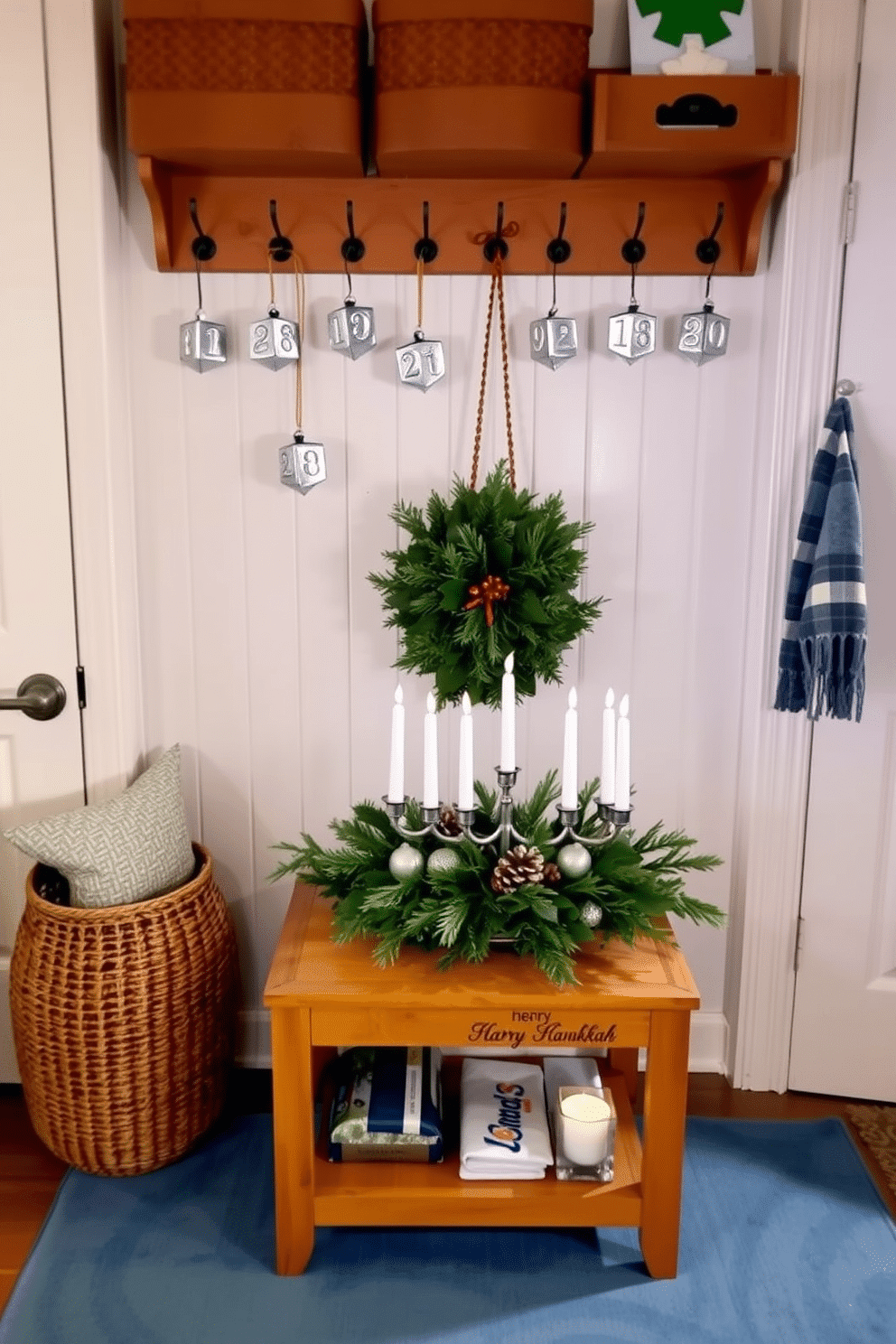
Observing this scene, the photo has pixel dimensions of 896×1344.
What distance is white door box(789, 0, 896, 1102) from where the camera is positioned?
1.88 meters

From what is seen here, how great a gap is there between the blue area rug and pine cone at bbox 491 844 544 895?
0.62 metres

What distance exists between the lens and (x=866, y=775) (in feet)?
6.77


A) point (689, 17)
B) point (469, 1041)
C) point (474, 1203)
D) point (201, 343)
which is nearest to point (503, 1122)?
point (474, 1203)

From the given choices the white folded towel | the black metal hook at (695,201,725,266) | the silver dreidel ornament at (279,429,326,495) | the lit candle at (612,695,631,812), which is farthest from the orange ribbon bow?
the white folded towel

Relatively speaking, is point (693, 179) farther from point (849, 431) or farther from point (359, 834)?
point (359, 834)

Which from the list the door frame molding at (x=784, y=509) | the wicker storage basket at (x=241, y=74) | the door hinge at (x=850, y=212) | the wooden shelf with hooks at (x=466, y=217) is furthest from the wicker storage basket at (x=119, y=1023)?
the door hinge at (x=850, y=212)

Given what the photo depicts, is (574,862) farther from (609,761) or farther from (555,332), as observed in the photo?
(555,332)

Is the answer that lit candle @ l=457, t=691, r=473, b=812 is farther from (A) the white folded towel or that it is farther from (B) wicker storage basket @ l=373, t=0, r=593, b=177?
(B) wicker storage basket @ l=373, t=0, r=593, b=177

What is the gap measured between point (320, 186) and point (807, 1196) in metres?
1.95

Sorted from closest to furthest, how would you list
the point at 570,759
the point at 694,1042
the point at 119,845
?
the point at 570,759
the point at 119,845
the point at 694,1042

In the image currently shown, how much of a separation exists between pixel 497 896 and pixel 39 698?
93cm

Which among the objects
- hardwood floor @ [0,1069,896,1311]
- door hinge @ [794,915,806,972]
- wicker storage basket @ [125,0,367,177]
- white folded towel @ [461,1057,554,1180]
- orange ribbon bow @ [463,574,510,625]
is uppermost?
wicker storage basket @ [125,0,367,177]

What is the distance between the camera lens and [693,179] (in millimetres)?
1921

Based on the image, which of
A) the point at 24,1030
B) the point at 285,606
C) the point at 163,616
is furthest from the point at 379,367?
the point at 24,1030
